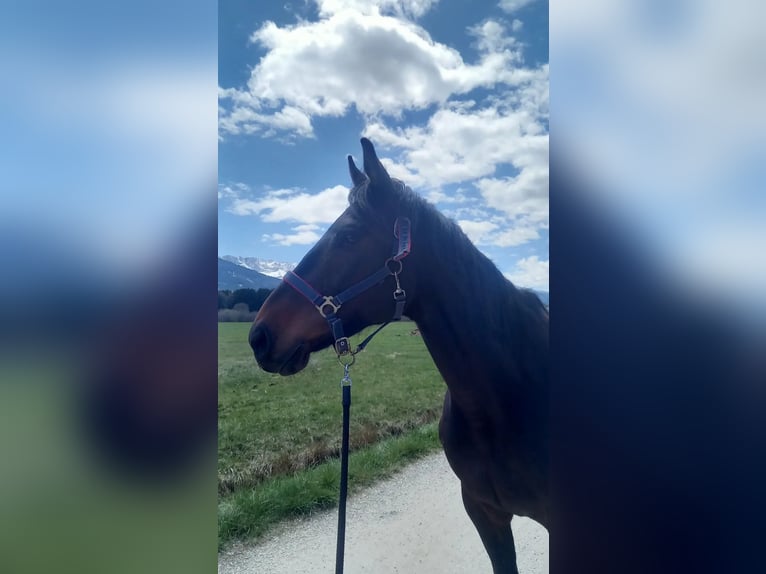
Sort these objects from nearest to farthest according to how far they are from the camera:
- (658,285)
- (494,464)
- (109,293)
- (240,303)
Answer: (658,285) → (109,293) → (494,464) → (240,303)

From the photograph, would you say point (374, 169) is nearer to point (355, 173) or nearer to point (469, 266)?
point (355, 173)

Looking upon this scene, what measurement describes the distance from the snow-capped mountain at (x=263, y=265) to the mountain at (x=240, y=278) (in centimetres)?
2

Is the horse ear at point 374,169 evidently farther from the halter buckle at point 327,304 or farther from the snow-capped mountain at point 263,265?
the snow-capped mountain at point 263,265

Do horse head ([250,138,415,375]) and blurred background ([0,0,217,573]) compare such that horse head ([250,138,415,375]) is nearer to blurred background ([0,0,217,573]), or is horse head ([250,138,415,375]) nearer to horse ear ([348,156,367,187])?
horse ear ([348,156,367,187])

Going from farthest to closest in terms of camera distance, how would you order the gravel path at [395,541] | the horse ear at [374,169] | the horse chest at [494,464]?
1. the gravel path at [395,541]
2. the horse chest at [494,464]
3. the horse ear at [374,169]

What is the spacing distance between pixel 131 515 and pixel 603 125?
1702mm

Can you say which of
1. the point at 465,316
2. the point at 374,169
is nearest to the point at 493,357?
the point at 465,316

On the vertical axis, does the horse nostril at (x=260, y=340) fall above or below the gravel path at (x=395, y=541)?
above

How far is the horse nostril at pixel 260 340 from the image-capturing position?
2061 millimetres

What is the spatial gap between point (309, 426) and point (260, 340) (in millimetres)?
2080

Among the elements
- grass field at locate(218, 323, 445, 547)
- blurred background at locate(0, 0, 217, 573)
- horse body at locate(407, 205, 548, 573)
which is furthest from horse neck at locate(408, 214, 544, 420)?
blurred background at locate(0, 0, 217, 573)

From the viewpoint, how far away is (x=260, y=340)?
2078mm

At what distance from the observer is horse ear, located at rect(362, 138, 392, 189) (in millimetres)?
2031

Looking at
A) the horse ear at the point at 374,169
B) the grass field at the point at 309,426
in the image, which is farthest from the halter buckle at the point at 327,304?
the grass field at the point at 309,426
